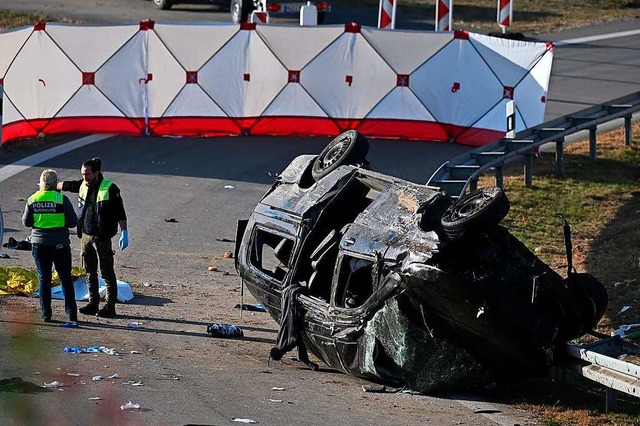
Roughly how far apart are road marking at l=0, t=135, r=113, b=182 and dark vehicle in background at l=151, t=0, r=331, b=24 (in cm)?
1031

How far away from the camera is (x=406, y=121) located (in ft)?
76.6

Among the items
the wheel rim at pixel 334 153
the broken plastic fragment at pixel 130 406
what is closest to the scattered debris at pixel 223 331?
the wheel rim at pixel 334 153

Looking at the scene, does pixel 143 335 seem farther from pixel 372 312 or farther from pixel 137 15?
pixel 137 15

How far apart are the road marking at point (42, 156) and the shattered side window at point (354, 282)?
410 inches

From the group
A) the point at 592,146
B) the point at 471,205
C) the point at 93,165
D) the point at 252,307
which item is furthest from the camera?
the point at 592,146

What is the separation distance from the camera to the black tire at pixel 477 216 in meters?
10.0

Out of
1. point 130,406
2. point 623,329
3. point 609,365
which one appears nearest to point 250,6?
point 623,329

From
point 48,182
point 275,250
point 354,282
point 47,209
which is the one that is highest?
point 48,182

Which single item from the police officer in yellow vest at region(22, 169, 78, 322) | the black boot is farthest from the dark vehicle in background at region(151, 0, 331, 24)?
the police officer in yellow vest at region(22, 169, 78, 322)

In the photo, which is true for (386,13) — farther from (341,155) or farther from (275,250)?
(275,250)

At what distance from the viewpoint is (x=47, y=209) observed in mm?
13281

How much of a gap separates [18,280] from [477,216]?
6.77 metres

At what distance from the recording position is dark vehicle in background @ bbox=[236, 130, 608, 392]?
33.1 ft

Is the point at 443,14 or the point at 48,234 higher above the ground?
the point at 443,14
